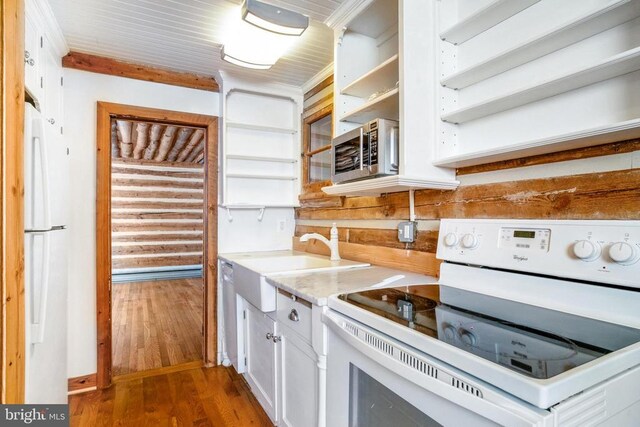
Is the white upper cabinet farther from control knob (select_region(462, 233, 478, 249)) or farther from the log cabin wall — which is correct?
control knob (select_region(462, 233, 478, 249))

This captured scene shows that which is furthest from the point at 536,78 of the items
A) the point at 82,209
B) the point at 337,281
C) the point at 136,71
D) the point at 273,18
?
the point at 82,209

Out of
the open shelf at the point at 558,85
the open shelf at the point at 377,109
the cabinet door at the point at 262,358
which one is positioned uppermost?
the open shelf at the point at 377,109

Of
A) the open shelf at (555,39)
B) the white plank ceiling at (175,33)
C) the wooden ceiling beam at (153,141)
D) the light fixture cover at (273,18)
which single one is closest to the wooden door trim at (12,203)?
the white plank ceiling at (175,33)

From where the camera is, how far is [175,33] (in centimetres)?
199

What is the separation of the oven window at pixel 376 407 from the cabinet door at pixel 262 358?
0.71m

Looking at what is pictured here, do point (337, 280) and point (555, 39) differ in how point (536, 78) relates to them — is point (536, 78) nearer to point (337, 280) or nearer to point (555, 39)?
point (555, 39)

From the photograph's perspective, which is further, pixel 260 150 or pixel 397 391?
pixel 260 150

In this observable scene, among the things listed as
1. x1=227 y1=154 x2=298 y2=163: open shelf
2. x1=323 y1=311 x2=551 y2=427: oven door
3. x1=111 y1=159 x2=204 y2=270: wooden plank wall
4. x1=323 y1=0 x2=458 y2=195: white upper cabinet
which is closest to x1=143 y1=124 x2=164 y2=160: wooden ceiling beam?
x1=111 y1=159 x2=204 y2=270: wooden plank wall

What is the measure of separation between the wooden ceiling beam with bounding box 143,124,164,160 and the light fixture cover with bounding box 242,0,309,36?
238 centimetres

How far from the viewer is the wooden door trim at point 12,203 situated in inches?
41.9

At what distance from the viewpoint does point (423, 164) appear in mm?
1439

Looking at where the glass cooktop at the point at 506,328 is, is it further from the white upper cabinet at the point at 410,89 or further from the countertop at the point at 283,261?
the countertop at the point at 283,261

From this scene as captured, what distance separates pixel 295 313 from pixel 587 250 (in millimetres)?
1039

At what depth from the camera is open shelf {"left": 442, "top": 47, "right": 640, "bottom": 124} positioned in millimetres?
899
